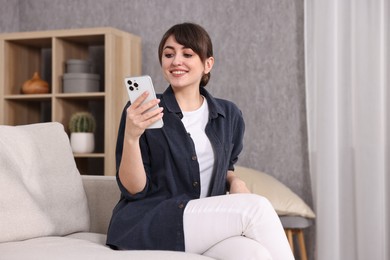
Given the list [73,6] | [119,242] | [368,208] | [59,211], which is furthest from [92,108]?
[119,242]

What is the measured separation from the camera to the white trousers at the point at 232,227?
6.22 feet

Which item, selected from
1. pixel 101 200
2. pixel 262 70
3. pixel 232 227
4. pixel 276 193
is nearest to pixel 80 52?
pixel 262 70

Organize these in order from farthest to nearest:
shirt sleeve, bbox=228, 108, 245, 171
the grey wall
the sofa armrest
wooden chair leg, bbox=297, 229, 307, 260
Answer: the grey wall < wooden chair leg, bbox=297, 229, 307, 260 < the sofa armrest < shirt sleeve, bbox=228, 108, 245, 171

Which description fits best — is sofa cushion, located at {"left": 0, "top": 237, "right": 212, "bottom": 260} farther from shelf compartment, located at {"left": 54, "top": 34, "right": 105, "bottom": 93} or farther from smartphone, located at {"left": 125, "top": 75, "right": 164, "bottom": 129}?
shelf compartment, located at {"left": 54, "top": 34, "right": 105, "bottom": 93}

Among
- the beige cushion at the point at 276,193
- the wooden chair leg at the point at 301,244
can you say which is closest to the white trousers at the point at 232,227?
the beige cushion at the point at 276,193

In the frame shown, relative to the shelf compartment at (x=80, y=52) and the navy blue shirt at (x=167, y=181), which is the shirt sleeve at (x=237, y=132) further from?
the shelf compartment at (x=80, y=52)

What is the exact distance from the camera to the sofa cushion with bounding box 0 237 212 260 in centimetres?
185

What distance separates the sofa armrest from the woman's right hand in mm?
639

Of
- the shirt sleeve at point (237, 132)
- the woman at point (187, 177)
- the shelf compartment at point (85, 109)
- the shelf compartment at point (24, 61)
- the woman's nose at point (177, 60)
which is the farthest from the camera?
the shelf compartment at point (24, 61)

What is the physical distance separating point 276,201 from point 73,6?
6.66 ft

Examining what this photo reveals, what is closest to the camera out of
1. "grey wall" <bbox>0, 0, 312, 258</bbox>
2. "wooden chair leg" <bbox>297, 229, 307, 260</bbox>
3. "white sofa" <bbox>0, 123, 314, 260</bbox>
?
"white sofa" <bbox>0, 123, 314, 260</bbox>

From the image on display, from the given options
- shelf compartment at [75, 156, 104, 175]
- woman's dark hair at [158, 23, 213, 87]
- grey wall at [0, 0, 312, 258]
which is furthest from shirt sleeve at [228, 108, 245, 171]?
shelf compartment at [75, 156, 104, 175]

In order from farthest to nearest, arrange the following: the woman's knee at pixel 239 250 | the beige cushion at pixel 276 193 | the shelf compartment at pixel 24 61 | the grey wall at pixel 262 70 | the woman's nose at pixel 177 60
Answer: the shelf compartment at pixel 24 61
the grey wall at pixel 262 70
the beige cushion at pixel 276 193
the woman's nose at pixel 177 60
the woman's knee at pixel 239 250

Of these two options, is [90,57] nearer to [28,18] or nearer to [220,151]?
[28,18]
